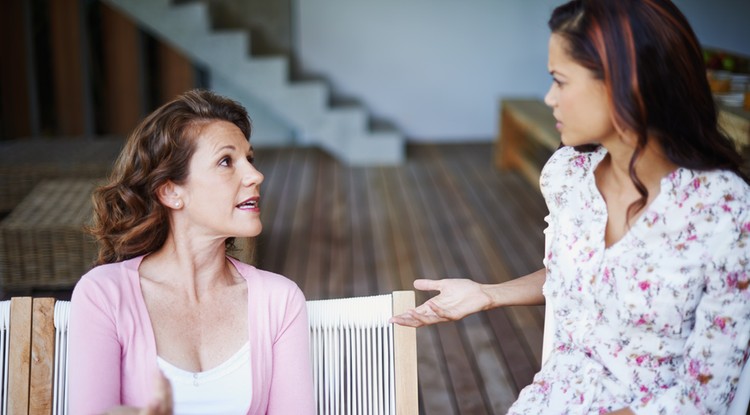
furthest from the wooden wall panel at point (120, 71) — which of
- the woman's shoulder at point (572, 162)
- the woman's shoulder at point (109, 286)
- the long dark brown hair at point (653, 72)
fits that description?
the long dark brown hair at point (653, 72)

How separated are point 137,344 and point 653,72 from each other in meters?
1.07

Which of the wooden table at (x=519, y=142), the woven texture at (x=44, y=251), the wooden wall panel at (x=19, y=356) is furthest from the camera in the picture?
the wooden table at (x=519, y=142)

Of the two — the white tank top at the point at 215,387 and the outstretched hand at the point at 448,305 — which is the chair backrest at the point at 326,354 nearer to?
the outstretched hand at the point at 448,305

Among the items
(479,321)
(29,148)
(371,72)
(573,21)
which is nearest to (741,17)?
(371,72)

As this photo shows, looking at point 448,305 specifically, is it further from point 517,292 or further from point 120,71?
point 120,71

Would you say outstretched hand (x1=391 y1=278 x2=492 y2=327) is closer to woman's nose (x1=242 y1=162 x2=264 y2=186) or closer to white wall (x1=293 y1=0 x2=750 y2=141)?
woman's nose (x1=242 y1=162 x2=264 y2=186)

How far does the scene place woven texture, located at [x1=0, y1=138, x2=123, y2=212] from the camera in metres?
5.07

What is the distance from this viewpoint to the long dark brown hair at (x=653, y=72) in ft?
4.66

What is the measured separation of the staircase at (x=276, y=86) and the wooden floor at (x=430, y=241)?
22 centimetres

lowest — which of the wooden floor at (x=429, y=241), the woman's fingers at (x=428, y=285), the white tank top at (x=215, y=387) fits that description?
the wooden floor at (x=429, y=241)

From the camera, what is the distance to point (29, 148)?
561 cm

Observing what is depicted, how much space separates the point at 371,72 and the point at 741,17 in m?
3.38

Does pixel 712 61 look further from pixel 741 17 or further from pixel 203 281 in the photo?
pixel 203 281

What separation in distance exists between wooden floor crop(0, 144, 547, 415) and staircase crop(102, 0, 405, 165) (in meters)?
0.23
